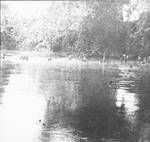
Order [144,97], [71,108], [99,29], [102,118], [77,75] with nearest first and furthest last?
[102,118] < [71,108] < [144,97] < [77,75] < [99,29]

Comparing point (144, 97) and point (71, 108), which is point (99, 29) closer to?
point (144, 97)

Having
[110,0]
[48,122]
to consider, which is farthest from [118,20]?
[48,122]

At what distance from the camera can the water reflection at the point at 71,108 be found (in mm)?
21016

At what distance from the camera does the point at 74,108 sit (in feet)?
91.1

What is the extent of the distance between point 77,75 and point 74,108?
68.5 feet

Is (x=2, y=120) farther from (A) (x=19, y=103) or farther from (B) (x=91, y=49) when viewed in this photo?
(B) (x=91, y=49)

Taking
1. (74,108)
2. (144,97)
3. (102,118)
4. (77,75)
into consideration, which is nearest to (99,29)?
(77,75)

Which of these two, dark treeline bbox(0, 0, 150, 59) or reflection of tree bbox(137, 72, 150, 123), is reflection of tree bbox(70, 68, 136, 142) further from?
dark treeline bbox(0, 0, 150, 59)

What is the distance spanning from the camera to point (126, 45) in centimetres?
7625

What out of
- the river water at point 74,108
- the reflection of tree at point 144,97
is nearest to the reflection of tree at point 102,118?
the river water at point 74,108

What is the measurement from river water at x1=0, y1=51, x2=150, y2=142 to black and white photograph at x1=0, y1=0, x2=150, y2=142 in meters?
0.05

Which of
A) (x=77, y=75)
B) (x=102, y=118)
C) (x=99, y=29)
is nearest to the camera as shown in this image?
(x=102, y=118)

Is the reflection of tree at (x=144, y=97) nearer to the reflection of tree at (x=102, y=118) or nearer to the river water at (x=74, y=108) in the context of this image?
the river water at (x=74, y=108)

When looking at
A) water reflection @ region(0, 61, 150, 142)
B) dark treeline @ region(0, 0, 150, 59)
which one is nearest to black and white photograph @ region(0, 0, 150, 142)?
water reflection @ region(0, 61, 150, 142)
